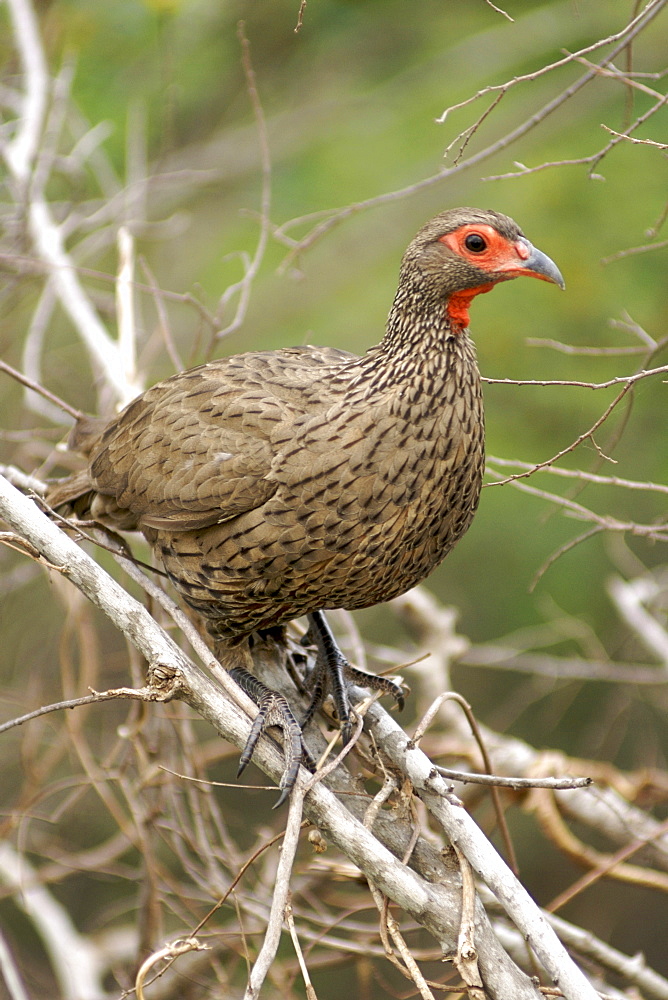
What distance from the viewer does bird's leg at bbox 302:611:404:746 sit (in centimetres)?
312

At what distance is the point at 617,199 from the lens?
645 centimetres

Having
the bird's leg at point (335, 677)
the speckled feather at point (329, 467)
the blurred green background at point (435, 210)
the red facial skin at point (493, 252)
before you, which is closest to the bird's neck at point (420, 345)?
the speckled feather at point (329, 467)

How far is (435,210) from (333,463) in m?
5.91

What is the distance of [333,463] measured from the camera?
2773mm

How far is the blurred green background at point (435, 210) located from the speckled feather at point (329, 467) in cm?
199

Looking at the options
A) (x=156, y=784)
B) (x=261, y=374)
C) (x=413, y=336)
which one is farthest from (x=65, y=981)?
(x=413, y=336)

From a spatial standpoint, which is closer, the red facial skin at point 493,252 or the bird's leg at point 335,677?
the red facial skin at point 493,252

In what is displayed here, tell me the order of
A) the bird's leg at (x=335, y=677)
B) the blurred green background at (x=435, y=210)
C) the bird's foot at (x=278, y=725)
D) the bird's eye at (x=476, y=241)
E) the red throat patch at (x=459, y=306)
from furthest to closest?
the blurred green background at (x=435, y=210)
the bird's leg at (x=335, y=677)
the red throat patch at (x=459, y=306)
the bird's eye at (x=476, y=241)
the bird's foot at (x=278, y=725)

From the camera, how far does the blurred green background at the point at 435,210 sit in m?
6.22

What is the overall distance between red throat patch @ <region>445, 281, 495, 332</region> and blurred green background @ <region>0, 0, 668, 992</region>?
2529 mm

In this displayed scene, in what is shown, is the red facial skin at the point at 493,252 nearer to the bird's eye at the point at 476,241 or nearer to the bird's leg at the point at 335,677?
the bird's eye at the point at 476,241

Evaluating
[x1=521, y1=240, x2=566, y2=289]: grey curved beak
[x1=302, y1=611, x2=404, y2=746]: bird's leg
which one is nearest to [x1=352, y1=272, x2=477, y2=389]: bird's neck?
[x1=521, y1=240, x2=566, y2=289]: grey curved beak

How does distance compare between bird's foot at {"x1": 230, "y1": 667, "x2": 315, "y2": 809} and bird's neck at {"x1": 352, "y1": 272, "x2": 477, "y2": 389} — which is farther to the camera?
bird's neck at {"x1": 352, "y1": 272, "x2": 477, "y2": 389}

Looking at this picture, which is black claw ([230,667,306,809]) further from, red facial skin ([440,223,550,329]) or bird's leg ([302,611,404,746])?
red facial skin ([440,223,550,329])
